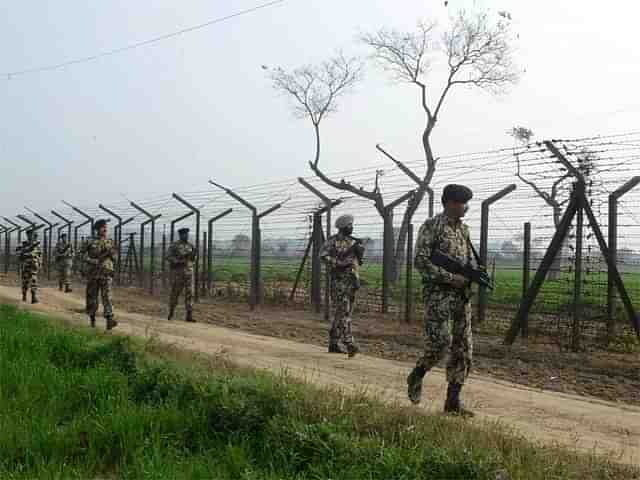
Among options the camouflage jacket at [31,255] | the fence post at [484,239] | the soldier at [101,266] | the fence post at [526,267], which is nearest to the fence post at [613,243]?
the fence post at [526,267]

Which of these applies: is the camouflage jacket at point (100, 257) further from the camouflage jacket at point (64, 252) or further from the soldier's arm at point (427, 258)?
the camouflage jacket at point (64, 252)

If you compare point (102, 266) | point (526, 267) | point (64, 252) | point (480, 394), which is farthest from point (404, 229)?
point (64, 252)

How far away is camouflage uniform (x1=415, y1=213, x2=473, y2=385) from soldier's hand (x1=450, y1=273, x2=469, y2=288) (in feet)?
0.09

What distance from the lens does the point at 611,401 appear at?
23.0 ft

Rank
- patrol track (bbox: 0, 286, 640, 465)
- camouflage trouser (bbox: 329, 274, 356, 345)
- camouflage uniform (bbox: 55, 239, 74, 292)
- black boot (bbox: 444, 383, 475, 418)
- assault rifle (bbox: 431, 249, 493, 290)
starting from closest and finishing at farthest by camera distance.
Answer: patrol track (bbox: 0, 286, 640, 465) < assault rifle (bbox: 431, 249, 493, 290) < black boot (bbox: 444, 383, 475, 418) < camouflage trouser (bbox: 329, 274, 356, 345) < camouflage uniform (bbox: 55, 239, 74, 292)

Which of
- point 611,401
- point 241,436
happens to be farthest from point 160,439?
point 611,401

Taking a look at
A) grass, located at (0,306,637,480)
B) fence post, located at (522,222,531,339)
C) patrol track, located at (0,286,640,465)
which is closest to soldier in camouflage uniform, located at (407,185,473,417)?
patrol track, located at (0,286,640,465)

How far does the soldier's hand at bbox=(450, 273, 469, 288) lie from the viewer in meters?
5.68

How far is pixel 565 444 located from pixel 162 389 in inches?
127

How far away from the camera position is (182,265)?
45.2ft

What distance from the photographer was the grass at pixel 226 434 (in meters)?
4.24

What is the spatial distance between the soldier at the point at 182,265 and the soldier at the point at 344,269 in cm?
475

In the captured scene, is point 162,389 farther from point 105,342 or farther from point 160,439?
point 105,342

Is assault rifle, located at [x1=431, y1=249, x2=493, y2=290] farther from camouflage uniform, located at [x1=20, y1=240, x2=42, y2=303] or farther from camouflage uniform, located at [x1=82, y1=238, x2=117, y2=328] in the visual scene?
camouflage uniform, located at [x1=20, y1=240, x2=42, y2=303]
